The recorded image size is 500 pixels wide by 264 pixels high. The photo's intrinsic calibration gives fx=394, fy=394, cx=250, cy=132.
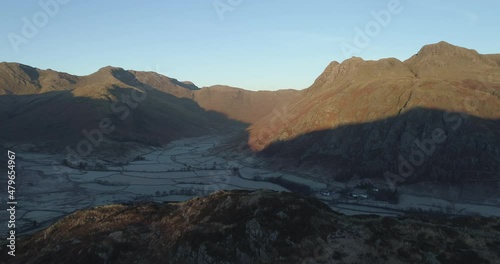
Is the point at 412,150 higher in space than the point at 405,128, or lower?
lower

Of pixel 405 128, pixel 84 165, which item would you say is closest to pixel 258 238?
pixel 405 128

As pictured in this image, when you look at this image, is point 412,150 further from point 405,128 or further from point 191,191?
point 191,191

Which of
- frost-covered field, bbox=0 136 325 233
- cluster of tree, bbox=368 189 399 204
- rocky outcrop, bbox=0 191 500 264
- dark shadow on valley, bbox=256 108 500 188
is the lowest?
frost-covered field, bbox=0 136 325 233

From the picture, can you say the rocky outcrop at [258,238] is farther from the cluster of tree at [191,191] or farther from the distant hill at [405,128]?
the distant hill at [405,128]

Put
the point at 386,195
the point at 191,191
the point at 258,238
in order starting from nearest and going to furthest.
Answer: the point at 258,238 → the point at 386,195 → the point at 191,191

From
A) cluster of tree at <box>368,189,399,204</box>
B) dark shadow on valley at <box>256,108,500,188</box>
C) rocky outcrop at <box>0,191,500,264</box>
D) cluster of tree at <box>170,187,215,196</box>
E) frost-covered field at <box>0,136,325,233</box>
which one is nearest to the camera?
rocky outcrop at <box>0,191,500,264</box>

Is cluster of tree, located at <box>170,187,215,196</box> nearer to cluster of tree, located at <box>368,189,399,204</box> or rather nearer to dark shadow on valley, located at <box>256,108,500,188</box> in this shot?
dark shadow on valley, located at <box>256,108,500,188</box>

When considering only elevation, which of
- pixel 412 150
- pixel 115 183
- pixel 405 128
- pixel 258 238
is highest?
pixel 405 128

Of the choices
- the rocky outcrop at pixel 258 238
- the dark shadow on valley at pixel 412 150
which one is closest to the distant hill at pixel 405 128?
the dark shadow on valley at pixel 412 150

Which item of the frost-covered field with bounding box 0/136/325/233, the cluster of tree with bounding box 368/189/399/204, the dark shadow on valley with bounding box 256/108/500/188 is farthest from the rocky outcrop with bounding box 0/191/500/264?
the dark shadow on valley with bounding box 256/108/500/188

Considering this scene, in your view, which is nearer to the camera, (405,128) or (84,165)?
(405,128)
